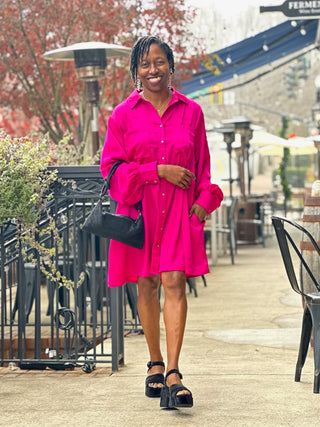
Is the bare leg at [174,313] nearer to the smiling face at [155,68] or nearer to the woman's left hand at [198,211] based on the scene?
the woman's left hand at [198,211]

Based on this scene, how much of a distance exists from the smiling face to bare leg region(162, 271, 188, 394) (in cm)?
98

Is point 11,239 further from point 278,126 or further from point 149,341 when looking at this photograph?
point 278,126

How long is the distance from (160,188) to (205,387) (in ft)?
3.77

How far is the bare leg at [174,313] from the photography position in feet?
13.8

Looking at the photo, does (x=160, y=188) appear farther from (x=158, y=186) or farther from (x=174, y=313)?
(x=174, y=313)

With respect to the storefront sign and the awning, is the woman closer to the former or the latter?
the storefront sign

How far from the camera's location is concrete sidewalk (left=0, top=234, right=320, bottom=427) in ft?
13.2

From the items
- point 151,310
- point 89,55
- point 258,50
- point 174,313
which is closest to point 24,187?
point 151,310

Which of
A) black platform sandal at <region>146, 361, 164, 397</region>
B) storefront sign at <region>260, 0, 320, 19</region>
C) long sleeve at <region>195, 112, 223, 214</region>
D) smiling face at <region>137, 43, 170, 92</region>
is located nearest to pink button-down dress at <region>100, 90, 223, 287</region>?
long sleeve at <region>195, 112, 223, 214</region>

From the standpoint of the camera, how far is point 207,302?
907cm

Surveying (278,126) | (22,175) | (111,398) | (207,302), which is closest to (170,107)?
(22,175)

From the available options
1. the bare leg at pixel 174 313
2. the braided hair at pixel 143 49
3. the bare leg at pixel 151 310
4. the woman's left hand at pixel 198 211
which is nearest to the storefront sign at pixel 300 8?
the braided hair at pixel 143 49

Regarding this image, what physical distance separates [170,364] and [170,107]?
1.33 meters

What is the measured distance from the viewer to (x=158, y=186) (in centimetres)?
438
